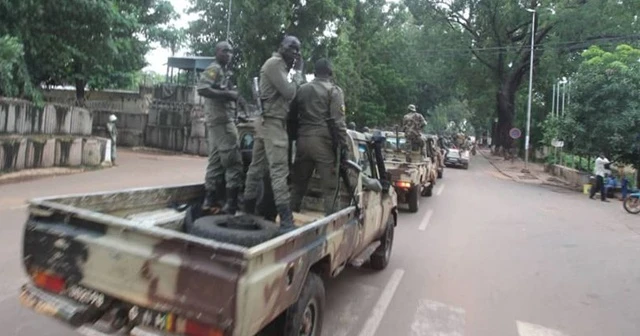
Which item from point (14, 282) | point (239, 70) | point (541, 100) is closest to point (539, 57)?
point (541, 100)

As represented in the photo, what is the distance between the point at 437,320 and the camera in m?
4.78

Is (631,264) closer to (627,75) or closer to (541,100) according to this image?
(627,75)

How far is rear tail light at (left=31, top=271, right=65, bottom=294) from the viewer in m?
3.23

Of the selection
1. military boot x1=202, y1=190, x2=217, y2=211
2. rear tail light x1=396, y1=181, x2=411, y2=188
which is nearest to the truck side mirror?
military boot x1=202, y1=190, x2=217, y2=211

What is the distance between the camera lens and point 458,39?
3678 centimetres

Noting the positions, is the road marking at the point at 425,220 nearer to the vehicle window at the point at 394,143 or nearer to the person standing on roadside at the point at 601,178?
the vehicle window at the point at 394,143

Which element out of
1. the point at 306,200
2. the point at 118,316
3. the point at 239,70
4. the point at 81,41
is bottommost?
the point at 118,316

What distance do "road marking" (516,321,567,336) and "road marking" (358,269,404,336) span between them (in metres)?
1.27

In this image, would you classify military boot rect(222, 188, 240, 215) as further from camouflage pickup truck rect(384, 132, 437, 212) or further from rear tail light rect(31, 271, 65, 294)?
camouflage pickup truck rect(384, 132, 437, 212)

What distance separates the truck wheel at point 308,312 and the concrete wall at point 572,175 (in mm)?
19254

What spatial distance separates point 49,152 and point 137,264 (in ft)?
41.1

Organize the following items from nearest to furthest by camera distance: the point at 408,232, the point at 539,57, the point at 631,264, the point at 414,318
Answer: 1. the point at 414,318
2. the point at 631,264
3. the point at 408,232
4. the point at 539,57

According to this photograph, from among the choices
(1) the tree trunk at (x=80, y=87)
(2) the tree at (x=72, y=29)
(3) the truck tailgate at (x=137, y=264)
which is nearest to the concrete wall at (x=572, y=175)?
(2) the tree at (x=72, y=29)

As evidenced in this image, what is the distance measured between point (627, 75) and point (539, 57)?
14.6 metres
